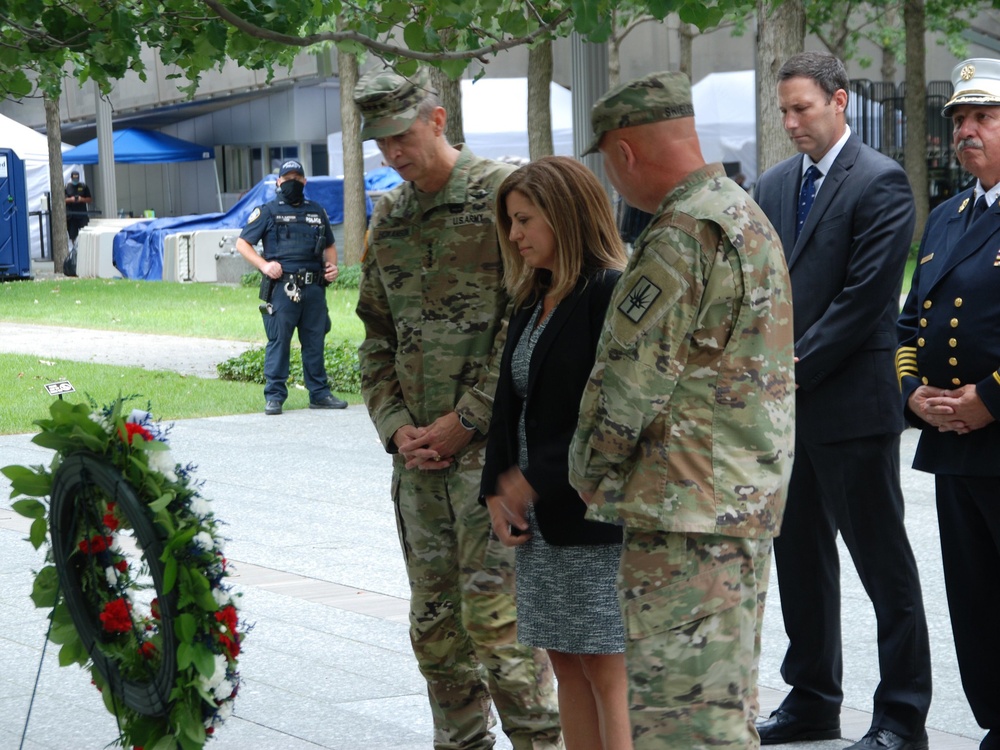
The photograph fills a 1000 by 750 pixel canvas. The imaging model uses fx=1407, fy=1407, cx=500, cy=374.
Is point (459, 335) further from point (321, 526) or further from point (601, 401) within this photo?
point (321, 526)

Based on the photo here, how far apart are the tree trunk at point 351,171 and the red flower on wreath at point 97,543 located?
2272 centimetres

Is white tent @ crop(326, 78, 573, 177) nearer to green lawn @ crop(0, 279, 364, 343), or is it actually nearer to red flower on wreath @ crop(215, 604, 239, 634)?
green lawn @ crop(0, 279, 364, 343)

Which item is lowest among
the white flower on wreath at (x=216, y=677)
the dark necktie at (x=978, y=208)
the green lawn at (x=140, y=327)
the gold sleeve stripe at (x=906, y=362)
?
the green lawn at (x=140, y=327)

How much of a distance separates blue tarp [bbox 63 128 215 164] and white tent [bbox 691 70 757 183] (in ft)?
54.9

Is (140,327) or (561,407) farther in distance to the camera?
(140,327)

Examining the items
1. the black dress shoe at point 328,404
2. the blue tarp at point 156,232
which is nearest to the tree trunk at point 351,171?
the blue tarp at point 156,232

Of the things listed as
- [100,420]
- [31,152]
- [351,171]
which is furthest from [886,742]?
[31,152]

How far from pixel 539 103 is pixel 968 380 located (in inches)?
765

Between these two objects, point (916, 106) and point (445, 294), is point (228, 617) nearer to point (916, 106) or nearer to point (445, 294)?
point (445, 294)

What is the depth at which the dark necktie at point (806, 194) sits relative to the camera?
14.9 feet

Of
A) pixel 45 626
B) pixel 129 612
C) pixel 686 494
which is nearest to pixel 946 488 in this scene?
pixel 686 494

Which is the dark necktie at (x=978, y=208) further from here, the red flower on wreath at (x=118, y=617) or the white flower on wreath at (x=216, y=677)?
the red flower on wreath at (x=118, y=617)

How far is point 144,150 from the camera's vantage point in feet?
138

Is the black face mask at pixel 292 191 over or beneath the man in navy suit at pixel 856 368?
over
